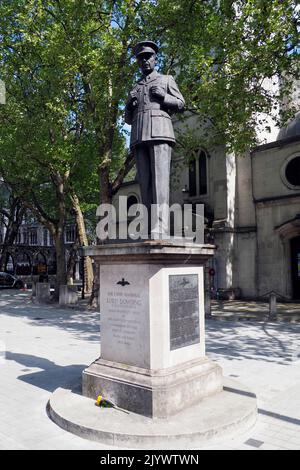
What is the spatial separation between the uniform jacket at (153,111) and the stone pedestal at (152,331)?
1.73m

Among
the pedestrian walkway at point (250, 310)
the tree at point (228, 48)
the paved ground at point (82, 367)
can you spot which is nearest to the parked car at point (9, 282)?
the paved ground at point (82, 367)

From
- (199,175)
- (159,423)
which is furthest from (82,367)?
(199,175)

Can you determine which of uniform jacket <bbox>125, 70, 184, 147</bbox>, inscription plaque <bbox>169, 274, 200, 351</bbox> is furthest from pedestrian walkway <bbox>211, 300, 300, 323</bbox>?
uniform jacket <bbox>125, 70, 184, 147</bbox>

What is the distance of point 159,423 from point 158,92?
466 centimetres

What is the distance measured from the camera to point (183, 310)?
6082 millimetres

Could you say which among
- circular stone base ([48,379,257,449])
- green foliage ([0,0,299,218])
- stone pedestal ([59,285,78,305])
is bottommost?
circular stone base ([48,379,257,449])

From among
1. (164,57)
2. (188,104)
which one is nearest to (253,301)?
(188,104)

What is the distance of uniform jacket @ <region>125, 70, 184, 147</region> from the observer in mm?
6188

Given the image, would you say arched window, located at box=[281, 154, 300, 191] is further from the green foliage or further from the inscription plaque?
the inscription plaque

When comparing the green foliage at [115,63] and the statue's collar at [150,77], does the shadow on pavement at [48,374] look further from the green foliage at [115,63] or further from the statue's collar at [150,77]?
the green foliage at [115,63]

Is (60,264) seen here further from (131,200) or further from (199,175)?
(199,175)

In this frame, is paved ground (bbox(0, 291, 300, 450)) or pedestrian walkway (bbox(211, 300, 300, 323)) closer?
paved ground (bbox(0, 291, 300, 450))
